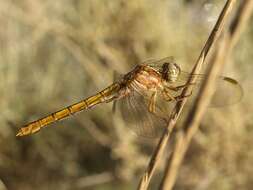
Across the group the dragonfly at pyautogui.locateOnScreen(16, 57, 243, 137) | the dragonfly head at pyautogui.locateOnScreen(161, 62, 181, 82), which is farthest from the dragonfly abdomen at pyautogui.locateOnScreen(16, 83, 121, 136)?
the dragonfly head at pyautogui.locateOnScreen(161, 62, 181, 82)

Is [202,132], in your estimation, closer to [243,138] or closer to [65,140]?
[243,138]

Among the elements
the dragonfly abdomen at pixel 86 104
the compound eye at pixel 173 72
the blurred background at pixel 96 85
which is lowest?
the compound eye at pixel 173 72

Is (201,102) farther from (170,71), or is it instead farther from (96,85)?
(96,85)

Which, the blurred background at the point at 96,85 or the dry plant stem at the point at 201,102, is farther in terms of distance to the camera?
the blurred background at the point at 96,85

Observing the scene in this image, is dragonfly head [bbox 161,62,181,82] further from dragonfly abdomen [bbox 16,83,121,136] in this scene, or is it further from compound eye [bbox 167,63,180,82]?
dragonfly abdomen [bbox 16,83,121,136]

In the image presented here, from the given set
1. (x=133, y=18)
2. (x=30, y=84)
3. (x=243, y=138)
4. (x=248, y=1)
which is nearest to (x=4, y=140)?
(x=30, y=84)

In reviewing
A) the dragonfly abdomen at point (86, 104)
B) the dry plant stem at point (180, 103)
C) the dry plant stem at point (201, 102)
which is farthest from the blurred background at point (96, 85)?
the dry plant stem at point (180, 103)

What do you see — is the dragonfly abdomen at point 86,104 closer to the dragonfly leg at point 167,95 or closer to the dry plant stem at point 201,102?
the dragonfly leg at point 167,95
